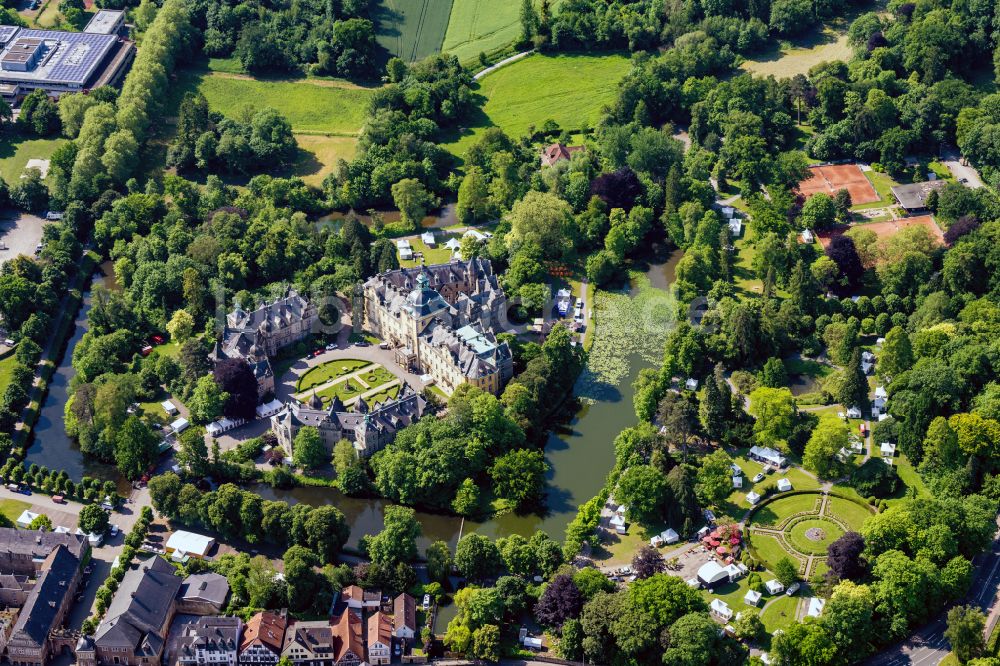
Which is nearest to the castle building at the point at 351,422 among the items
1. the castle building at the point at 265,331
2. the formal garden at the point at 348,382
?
the formal garden at the point at 348,382

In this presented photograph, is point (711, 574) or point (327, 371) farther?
point (327, 371)

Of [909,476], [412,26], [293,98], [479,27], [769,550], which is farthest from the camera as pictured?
[479,27]

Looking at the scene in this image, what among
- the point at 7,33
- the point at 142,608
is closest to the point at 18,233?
the point at 7,33

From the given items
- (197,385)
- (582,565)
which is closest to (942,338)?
(582,565)

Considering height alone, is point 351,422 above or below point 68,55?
below

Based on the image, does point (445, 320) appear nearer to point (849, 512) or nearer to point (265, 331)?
point (265, 331)

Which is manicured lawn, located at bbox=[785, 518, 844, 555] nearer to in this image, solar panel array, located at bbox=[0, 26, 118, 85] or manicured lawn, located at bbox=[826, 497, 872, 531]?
manicured lawn, located at bbox=[826, 497, 872, 531]

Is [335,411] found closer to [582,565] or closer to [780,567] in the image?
[582,565]
